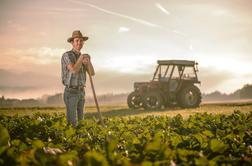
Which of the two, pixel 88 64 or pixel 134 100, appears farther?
pixel 134 100

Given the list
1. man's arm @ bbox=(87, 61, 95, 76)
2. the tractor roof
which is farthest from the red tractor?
man's arm @ bbox=(87, 61, 95, 76)

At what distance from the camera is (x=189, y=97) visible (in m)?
21.8

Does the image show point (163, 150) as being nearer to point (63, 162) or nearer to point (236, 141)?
point (63, 162)

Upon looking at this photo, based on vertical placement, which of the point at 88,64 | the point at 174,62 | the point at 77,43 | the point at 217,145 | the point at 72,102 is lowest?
the point at 217,145

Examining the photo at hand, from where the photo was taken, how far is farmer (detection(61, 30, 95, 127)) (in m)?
7.34

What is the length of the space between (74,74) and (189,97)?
48.9 ft

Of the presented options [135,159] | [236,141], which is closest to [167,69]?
[236,141]

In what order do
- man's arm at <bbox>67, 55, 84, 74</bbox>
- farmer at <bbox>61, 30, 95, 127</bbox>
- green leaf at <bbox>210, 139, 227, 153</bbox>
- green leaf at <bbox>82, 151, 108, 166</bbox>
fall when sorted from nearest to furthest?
green leaf at <bbox>82, 151, 108, 166</bbox>
green leaf at <bbox>210, 139, 227, 153</bbox>
man's arm at <bbox>67, 55, 84, 74</bbox>
farmer at <bbox>61, 30, 95, 127</bbox>

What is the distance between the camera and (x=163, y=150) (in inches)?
117

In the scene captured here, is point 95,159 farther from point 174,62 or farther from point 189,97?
point 189,97

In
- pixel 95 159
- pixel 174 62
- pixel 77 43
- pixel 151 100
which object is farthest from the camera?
pixel 174 62

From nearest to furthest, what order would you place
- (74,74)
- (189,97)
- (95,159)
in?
(95,159) → (74,74) → (189,97)

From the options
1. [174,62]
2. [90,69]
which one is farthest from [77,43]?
[174,62]

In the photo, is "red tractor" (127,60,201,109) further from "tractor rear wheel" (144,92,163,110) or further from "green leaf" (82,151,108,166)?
"green leaf" (82,151,108,166)
